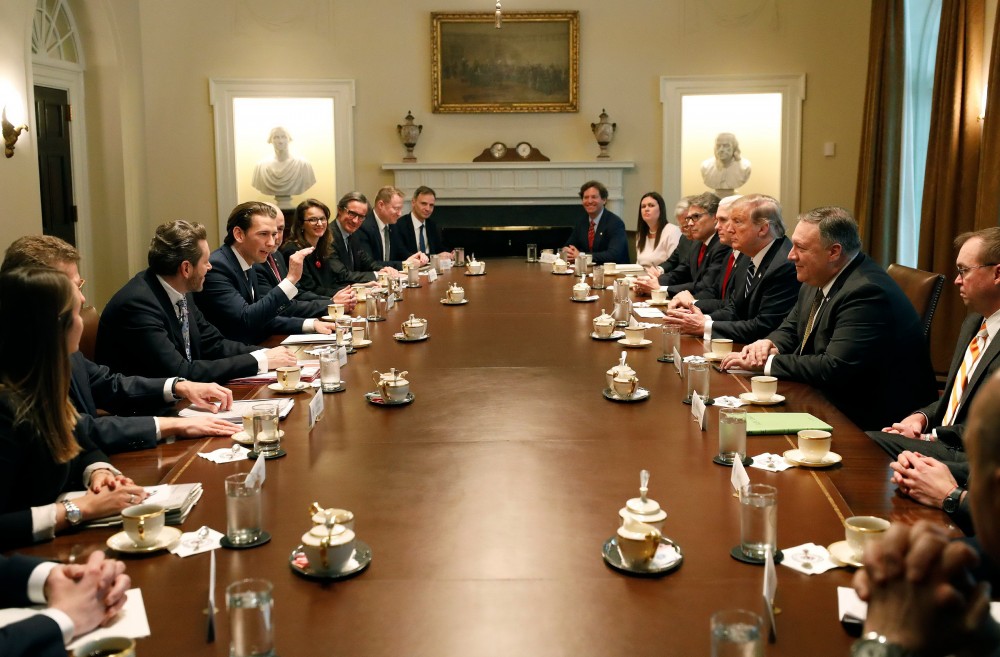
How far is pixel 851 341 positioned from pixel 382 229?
5058mm

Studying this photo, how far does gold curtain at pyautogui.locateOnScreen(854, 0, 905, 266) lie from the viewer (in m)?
8.42

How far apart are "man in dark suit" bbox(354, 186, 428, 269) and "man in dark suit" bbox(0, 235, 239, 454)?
14.9 ft

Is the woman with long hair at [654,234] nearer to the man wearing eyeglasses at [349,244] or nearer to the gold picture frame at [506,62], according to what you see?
the gold picture frame at [506,62]

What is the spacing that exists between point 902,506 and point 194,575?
151cm

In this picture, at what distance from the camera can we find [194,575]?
182cm

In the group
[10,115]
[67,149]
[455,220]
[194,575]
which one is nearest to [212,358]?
[194,575]

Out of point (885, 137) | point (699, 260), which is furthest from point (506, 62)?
point (699, 260)

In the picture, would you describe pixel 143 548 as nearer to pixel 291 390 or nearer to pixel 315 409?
pixel 315 409

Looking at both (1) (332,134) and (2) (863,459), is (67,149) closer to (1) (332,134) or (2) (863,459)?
(1) (332,134)

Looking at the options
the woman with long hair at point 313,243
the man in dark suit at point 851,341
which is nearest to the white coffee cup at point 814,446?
the man in dark suit at point 851,341

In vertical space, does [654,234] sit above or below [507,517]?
above

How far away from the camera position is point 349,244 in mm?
7273

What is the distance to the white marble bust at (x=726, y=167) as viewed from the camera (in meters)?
9.81

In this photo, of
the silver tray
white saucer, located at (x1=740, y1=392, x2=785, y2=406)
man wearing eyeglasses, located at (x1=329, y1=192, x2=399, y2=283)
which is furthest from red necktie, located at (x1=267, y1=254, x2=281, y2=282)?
the silver tray
